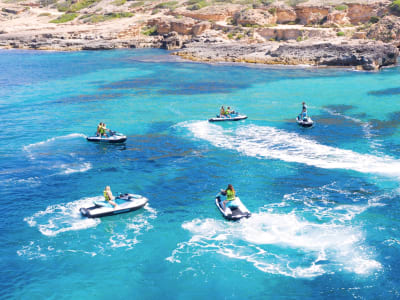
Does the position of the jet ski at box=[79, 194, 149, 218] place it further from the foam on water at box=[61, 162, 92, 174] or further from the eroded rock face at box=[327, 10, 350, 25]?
the eroded rock face at box=[327, 10, 350, 25]

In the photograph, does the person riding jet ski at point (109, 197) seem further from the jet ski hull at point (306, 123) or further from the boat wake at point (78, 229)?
the jet ski hull at point (306, 123)

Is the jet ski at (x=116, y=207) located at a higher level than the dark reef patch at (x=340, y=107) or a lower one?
lower

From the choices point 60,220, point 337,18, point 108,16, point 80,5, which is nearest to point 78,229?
point 60,220

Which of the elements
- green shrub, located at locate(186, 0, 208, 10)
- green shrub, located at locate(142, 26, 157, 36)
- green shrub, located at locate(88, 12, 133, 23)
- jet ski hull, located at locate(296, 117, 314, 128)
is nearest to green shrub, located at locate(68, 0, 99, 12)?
green shrub, located at locate(88, 12, 133, 23)

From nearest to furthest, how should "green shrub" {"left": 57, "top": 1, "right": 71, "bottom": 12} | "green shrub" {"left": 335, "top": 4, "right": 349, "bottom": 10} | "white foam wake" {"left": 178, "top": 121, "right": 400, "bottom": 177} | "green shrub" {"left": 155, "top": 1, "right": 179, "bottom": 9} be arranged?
"white foam wake" {"left": 178, "top": 121, "right": 400, "bottom": 177}, "green shrub" {"left": 335, "top": 4, "right": 349, "bottom": 10}, "green shrub" {"left": 155, "top": 1, "right": 179, "bottom": 9}, "green shrub" {"left": 57, "top": 1, "right": 71, "bottom": 12}

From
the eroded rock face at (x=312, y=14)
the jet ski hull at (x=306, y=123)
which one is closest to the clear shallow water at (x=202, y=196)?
the jet ski hull at (x=306, y=123)

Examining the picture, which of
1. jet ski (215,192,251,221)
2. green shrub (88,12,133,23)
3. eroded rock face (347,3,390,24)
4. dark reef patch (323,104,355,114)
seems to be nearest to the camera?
jet ski (215,192,251,221)

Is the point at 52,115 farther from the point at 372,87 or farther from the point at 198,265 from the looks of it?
the point at 372,87
